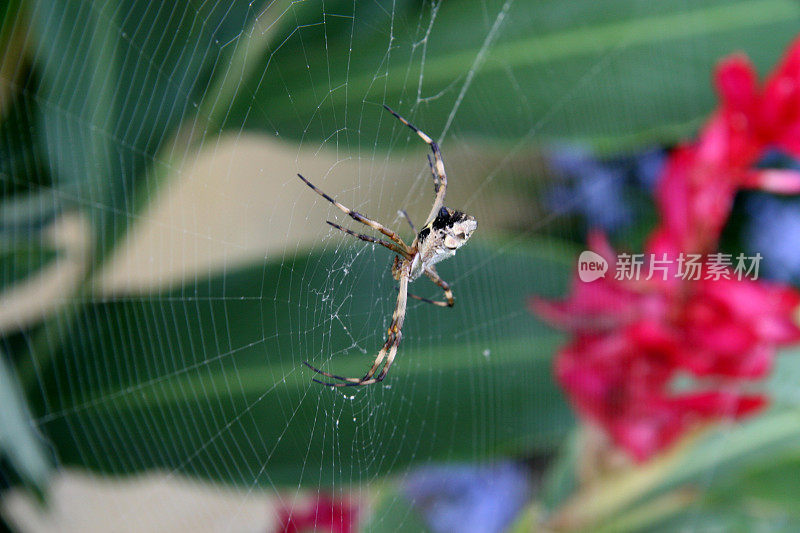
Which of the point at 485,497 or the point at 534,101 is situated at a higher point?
the point at 534,101

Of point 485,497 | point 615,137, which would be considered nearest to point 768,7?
point 615,137

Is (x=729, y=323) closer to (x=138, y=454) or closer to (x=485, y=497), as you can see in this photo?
(x=138, y=454)

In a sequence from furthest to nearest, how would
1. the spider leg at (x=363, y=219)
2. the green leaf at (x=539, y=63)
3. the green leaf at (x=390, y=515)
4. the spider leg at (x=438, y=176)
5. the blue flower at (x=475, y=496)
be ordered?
1. the blue flower at (x=475, y=496)
2. the green leaf at (x=390, y=515)
3. the green leaf at (x=539, y=63)
4. the spider leg at (x=438, y=176)
5. the spider leg at (x=363, y=219)

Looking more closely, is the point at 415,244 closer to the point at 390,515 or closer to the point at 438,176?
the point at 438,176

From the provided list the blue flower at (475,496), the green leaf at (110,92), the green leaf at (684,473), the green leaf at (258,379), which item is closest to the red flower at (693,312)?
the green leaf at (684,473)

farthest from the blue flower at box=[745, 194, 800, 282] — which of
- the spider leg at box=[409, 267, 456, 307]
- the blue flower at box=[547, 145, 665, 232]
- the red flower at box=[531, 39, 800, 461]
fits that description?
the spider leg at box=[409, 267, 456, 307]

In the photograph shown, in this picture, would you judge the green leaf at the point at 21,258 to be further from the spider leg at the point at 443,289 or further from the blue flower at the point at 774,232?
the blue flower at the point at 774,232

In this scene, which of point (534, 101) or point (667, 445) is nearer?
point (667, 445)
